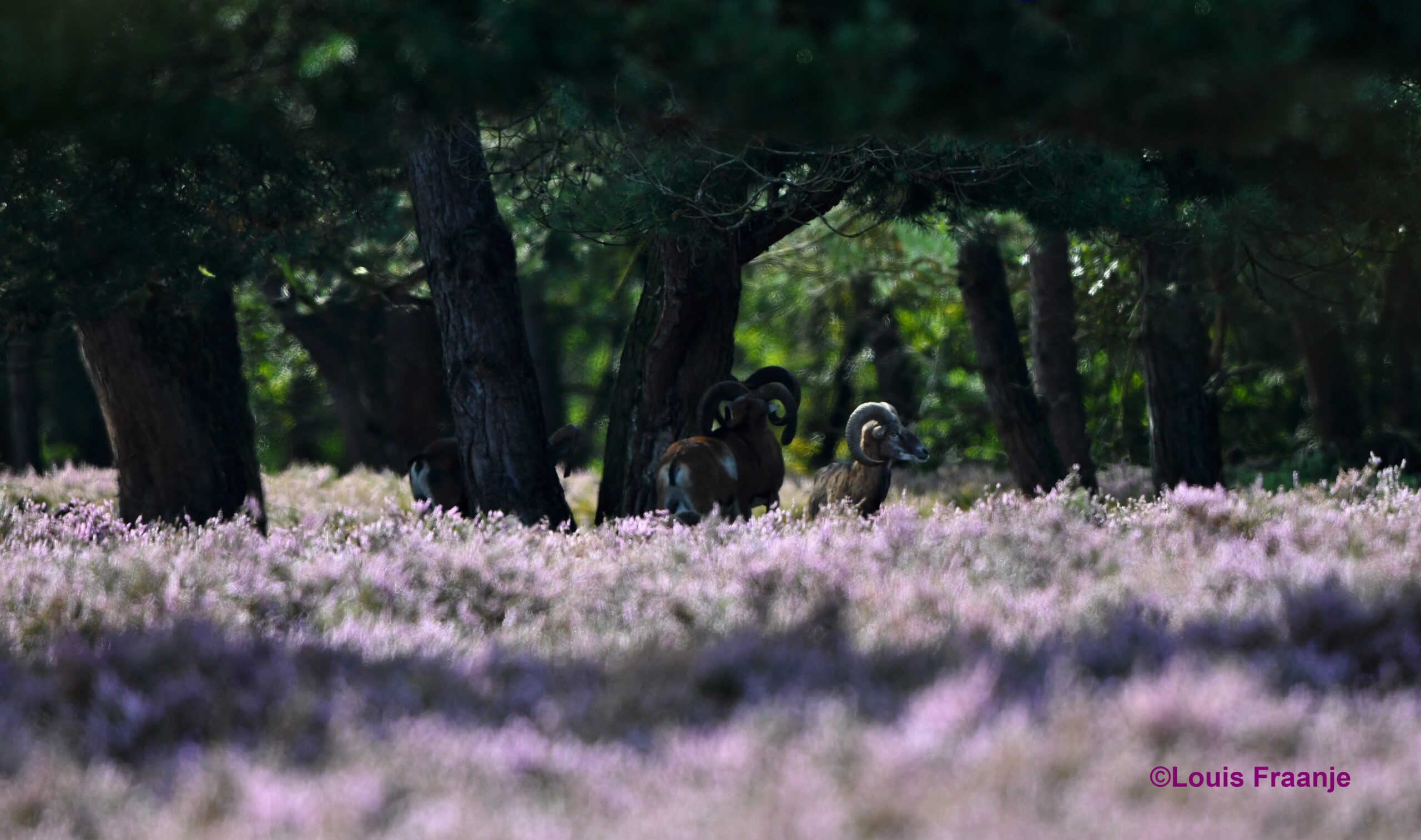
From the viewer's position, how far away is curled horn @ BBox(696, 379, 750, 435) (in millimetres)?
10992

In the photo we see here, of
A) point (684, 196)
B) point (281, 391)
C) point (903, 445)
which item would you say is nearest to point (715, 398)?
point (903, 445)

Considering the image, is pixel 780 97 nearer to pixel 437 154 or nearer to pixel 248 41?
pixel 248 41

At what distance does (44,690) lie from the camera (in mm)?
4809

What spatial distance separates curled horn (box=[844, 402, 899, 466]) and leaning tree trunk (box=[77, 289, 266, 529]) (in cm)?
538

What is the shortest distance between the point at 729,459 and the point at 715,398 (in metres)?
0.79

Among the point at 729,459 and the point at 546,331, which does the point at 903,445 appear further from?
the point at 546,331

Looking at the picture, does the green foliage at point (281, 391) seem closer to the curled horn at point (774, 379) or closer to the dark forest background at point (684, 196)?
the dark forest background at point (684, 196)

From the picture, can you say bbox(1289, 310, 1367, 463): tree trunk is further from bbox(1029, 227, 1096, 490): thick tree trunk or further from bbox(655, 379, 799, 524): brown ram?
bbox(655, 379, 799, 524): brown ram

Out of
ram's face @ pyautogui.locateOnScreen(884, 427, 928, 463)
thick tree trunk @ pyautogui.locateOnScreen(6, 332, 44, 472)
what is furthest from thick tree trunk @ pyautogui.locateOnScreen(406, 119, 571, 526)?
thick tree trunk @ pyautogui.locateOnScreen(6, 332, 44, 472)

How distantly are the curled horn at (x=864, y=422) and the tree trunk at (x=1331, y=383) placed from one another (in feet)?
32.2

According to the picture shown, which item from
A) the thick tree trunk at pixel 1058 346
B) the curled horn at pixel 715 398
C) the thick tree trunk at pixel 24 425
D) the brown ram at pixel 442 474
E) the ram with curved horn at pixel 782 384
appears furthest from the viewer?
the thick tree trunk at pixel 24 425

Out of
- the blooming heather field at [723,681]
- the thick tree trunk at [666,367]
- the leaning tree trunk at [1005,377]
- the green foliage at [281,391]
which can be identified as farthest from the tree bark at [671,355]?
the green foliage at [281,391]

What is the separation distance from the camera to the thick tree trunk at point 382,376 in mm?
20688

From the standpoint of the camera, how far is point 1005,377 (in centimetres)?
1416
